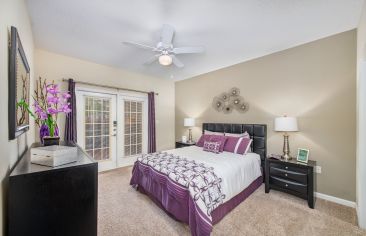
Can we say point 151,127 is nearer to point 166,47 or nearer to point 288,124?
point 166,47

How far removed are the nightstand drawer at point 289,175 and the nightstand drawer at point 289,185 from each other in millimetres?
59

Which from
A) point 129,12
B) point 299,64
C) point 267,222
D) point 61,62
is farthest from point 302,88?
point 61,62

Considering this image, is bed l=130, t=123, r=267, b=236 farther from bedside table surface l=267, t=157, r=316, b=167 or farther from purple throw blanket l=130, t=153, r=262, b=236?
bedside table surface l=267, t=157, r=316, b=167

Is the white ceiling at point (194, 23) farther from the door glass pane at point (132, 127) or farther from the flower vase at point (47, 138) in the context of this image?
the door glass pane at point (132, 127)

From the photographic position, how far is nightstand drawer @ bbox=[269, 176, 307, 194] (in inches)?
101

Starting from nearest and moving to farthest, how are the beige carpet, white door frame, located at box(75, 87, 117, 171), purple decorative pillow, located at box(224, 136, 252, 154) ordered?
the beige carpet < purple decorative pillow, located at box(224, 136, 252, 154) < white door frame, located at box(75, 87, 117, 171)

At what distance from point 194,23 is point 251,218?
2.79 m

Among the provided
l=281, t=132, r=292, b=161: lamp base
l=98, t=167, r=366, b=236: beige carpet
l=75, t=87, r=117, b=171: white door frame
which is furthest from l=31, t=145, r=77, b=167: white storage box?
l=281, t=132, r=292, b=161: lamp base

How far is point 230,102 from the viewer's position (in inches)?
162

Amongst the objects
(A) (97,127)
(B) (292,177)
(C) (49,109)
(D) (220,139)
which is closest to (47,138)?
(C) (49,109)

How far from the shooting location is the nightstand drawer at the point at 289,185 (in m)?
2.55

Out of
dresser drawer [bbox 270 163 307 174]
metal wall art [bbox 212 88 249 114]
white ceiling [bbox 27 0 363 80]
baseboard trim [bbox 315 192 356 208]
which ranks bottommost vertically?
baseboard trim [bbox 315 192 356 208]

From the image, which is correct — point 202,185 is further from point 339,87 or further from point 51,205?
point 339,87

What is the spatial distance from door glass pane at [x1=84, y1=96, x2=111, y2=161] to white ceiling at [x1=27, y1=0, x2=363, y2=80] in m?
1.22
